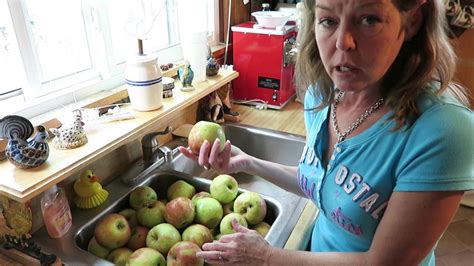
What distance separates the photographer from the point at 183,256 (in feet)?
3.15

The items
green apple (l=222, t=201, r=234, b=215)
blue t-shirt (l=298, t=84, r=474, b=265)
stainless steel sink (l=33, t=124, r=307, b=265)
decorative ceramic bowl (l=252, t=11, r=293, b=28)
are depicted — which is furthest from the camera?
decorative ceramic bowl (l=252, t=11, r=293, b=28)

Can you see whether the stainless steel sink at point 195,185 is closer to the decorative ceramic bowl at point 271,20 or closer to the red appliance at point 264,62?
the red appliance at point 264,62

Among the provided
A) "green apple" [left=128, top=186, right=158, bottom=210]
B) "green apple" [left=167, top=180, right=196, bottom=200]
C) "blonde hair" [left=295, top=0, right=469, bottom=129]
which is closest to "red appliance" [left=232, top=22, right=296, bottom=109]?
"green apple" [left=167, top=180, right=196, bottom=200]

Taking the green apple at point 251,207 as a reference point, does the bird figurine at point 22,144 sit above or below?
above

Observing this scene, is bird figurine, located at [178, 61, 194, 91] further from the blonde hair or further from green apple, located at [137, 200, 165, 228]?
the blonde hair

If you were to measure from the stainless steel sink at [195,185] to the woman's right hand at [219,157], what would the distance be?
213 mm

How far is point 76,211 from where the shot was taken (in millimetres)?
1153

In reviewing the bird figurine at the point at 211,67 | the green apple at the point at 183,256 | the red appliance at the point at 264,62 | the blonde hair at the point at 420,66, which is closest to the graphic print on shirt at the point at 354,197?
the blonde hair at the point at 420,66

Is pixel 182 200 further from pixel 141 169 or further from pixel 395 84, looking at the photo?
pixel 395 84

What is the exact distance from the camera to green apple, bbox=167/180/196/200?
1261 mm

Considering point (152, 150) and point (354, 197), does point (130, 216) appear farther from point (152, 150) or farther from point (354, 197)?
point (354, 197)

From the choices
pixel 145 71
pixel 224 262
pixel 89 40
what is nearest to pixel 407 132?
pixel 224 262

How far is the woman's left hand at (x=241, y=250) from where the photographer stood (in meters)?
0.80

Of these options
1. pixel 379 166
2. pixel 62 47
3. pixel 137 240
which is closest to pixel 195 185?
pixel 137 240
